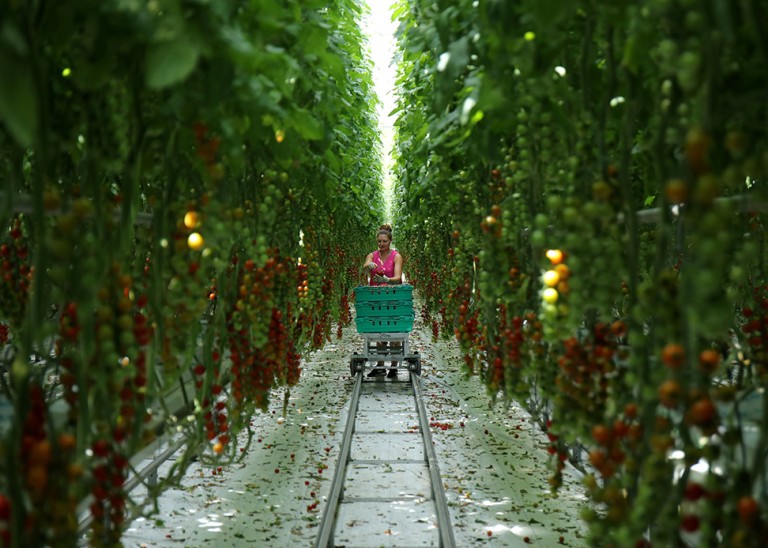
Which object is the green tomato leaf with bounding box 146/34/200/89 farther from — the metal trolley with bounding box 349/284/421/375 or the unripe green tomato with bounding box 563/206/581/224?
the metal trolley with bounding box 349/284/421/375

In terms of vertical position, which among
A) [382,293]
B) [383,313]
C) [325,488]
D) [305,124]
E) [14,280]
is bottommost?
[325,488]

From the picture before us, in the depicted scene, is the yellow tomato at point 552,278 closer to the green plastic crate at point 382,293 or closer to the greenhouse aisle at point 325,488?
the greenhouse aisle at point 325,488

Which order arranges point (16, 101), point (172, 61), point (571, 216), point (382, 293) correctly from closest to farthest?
point (16, 101)
point (172, 61)
point (571, 216)
point (382, 293)

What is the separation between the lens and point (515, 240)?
2.79 metres

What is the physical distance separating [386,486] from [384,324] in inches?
135

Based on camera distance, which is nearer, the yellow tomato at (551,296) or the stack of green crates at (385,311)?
the yellow tomato at (551,296)

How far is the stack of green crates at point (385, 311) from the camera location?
7688 mm

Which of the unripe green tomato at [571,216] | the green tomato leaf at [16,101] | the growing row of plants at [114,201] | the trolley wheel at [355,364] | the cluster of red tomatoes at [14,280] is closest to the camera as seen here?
the green tomato leaf at [16,101]

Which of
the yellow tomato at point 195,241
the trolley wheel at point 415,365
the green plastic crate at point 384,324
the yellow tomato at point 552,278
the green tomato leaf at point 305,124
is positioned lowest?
the trolley wheel at point 415,365

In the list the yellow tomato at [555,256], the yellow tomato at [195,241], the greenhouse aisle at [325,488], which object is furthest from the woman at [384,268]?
the yellow tomato at [555,256]

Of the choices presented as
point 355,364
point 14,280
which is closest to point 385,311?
point 355,364

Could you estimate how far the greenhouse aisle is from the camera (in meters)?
3.60

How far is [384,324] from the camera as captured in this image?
25.3 feet

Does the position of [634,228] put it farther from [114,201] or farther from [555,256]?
[114,201]
